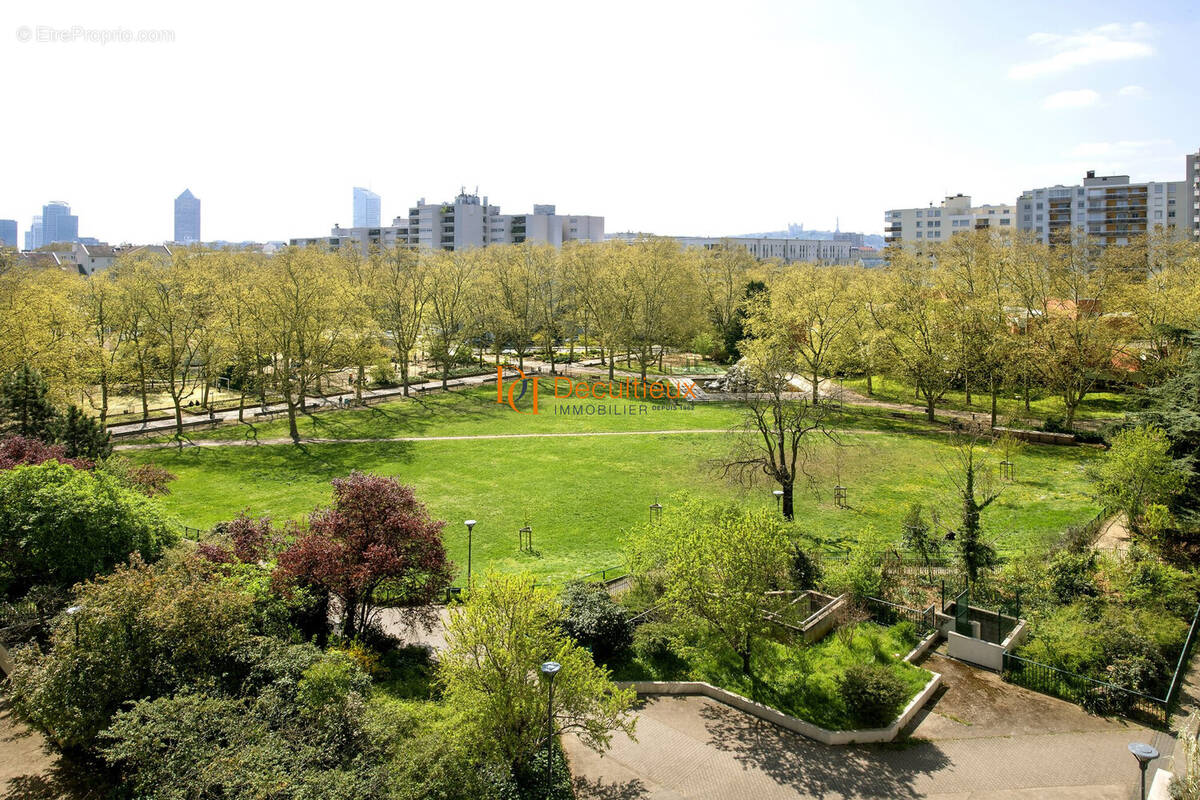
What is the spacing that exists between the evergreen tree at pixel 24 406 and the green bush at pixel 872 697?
1180 inches

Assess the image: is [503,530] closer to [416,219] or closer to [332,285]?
[332,285]

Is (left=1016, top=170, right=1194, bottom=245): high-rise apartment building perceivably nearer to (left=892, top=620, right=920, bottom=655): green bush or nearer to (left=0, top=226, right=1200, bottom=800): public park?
(left=0, top=226, right=1200, bottom=800): public park

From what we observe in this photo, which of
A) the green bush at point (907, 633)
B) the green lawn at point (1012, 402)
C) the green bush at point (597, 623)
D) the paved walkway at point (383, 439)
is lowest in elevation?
the green bush at point (907, 633)

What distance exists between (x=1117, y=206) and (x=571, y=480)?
102 meters

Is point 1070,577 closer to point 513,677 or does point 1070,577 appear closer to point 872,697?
point 872,697

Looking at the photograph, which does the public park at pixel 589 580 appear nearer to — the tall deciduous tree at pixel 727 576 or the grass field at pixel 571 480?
the tall deciduous tree at pixel 727 576

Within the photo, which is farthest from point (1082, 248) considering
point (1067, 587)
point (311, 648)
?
point (311, 648)

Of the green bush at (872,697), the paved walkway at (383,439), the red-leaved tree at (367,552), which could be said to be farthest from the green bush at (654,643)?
the paved walkway at (383,439)

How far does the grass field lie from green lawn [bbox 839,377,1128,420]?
8425 millimetres

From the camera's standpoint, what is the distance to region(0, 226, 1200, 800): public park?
13.6 m

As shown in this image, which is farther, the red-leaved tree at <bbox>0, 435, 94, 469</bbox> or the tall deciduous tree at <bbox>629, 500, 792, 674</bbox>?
the red-leaved tree at <bbox>0, 435, 94, 469</bbox>

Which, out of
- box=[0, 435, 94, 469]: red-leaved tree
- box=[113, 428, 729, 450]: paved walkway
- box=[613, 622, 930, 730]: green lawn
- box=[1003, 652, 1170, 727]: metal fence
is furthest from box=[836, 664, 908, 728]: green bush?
box=[113, 428, 729, 450]: paved walkway

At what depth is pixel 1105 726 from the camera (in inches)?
631

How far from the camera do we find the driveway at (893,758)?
551 inches
